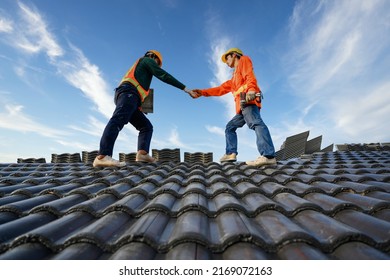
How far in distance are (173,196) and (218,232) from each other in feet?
3.10

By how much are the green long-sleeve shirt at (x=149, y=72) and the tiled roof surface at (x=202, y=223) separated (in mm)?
2418

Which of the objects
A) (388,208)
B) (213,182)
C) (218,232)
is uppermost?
(213,182)

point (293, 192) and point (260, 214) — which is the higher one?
point (293, 192)

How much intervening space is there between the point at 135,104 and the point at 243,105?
192cm

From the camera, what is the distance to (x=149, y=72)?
4969mm

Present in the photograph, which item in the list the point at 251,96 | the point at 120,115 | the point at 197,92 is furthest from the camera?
the point at 197,92

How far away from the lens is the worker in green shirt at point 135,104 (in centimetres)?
436

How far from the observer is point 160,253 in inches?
54.0

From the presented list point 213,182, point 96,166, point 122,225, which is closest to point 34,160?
point 96,166

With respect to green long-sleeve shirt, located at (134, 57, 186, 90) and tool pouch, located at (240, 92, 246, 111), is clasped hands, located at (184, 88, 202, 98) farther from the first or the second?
tool pouch, located at (240, 92, 246, 111)

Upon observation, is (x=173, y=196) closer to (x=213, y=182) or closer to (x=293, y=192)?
(x=213, y=182)

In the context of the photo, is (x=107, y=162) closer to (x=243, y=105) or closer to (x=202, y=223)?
(x=243, y=105)

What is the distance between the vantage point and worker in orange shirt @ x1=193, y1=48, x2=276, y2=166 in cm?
450

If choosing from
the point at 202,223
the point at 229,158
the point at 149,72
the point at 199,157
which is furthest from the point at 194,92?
the point at 202,223
